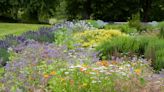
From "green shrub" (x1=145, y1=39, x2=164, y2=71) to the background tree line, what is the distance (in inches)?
789

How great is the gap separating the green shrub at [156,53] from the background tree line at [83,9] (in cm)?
2005

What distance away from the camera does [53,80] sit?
5.00 m

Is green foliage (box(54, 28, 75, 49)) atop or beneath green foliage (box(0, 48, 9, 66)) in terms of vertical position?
beneath

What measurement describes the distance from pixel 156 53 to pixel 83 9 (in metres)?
24.1

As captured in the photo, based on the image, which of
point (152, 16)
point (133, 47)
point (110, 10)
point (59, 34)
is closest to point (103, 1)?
point (110, 10)

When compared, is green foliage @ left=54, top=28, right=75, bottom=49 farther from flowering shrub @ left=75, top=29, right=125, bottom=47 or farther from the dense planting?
the dense planting

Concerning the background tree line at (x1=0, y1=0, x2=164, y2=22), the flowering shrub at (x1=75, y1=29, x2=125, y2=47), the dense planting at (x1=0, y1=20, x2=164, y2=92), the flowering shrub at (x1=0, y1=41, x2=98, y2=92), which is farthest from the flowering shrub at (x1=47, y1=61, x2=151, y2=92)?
the background tree line at (x1=0, y1=0, x2=164, y2=22)

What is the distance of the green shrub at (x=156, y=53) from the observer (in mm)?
8039

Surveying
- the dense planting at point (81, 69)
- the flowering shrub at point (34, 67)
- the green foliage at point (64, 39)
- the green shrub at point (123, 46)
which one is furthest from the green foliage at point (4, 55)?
the green shrub at point (123, 46)

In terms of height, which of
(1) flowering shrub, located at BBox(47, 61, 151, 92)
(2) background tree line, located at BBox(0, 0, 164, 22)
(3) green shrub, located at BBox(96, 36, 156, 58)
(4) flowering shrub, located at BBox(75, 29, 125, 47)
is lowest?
(2) background tree line, located at BBox(0, 0, 164, 22)

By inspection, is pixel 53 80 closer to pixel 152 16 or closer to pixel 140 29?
pixel 140 29

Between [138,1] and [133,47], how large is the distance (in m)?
24.3

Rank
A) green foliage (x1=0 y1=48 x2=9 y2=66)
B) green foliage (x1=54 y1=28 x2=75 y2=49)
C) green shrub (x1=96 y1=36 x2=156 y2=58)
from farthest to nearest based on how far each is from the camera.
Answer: green foliage (x1=54 y1=28 x2=75 y2=49)
green shrub (x1=96 y1=36 x2=156 y2=58)
green foliage (x1=0 y1=48 x2=9 y2=66)

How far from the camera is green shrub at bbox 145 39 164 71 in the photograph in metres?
8.04
